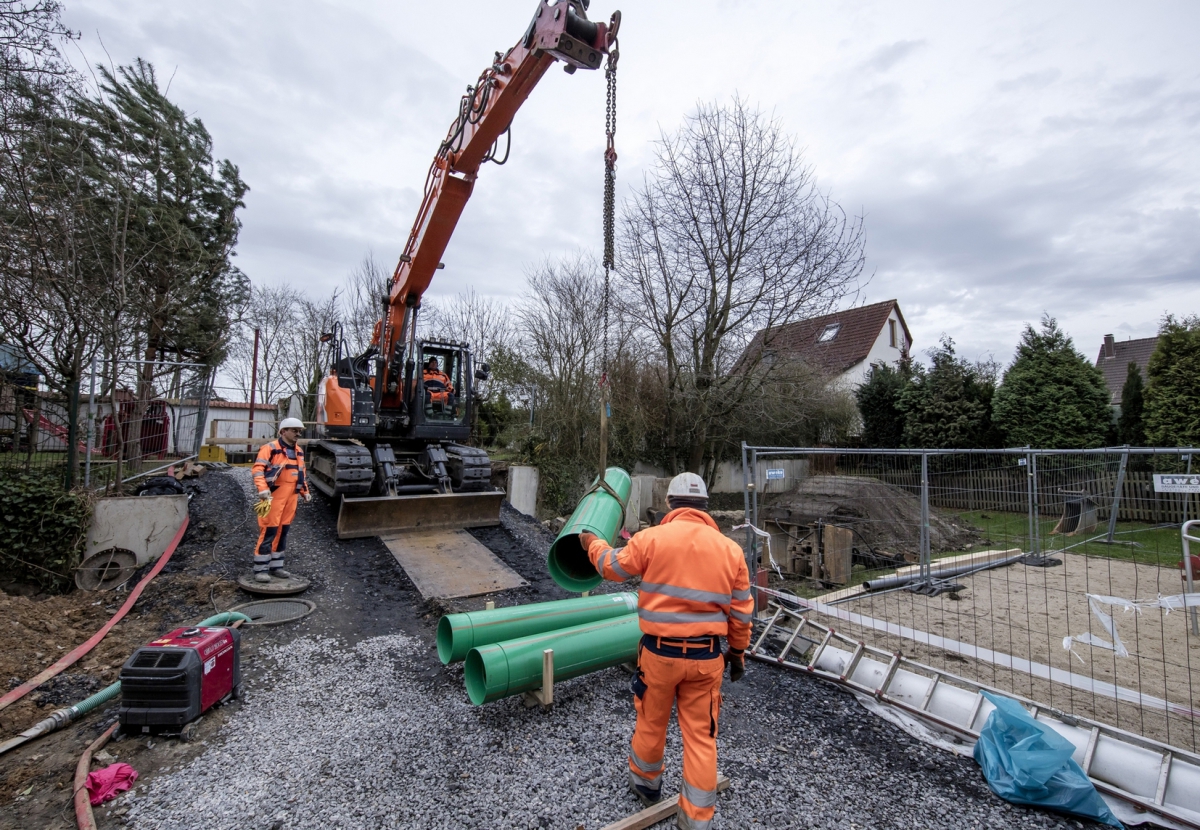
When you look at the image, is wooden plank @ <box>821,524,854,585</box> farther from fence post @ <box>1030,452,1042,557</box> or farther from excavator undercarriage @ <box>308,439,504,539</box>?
excavator undercarriage @ <box>308,439,504,539</box>

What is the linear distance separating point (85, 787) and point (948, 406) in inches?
698

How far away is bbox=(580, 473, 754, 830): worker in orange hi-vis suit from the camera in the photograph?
2.68 metres

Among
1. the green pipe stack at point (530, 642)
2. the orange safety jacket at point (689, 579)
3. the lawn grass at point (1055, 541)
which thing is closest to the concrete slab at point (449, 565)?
the green pipe stack at point (530, 642)

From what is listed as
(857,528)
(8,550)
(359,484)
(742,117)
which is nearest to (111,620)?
(8,550)

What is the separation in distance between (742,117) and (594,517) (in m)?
11.6

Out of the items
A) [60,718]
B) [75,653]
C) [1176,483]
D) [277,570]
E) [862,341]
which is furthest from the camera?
[862,341]

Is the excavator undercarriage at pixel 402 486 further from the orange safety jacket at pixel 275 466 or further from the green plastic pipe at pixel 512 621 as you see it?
the green plastic pipe at pixel 512 621

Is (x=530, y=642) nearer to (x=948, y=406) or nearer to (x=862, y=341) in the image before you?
(x=948, y=406)

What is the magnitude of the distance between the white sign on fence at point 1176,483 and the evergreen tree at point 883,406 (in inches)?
518

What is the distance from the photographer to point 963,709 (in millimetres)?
3795

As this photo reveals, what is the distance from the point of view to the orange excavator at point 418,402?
258 inches

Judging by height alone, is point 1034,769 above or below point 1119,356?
below

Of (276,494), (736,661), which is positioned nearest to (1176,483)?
(736,661)

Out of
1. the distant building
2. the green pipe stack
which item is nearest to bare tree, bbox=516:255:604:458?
the green pipe stack
